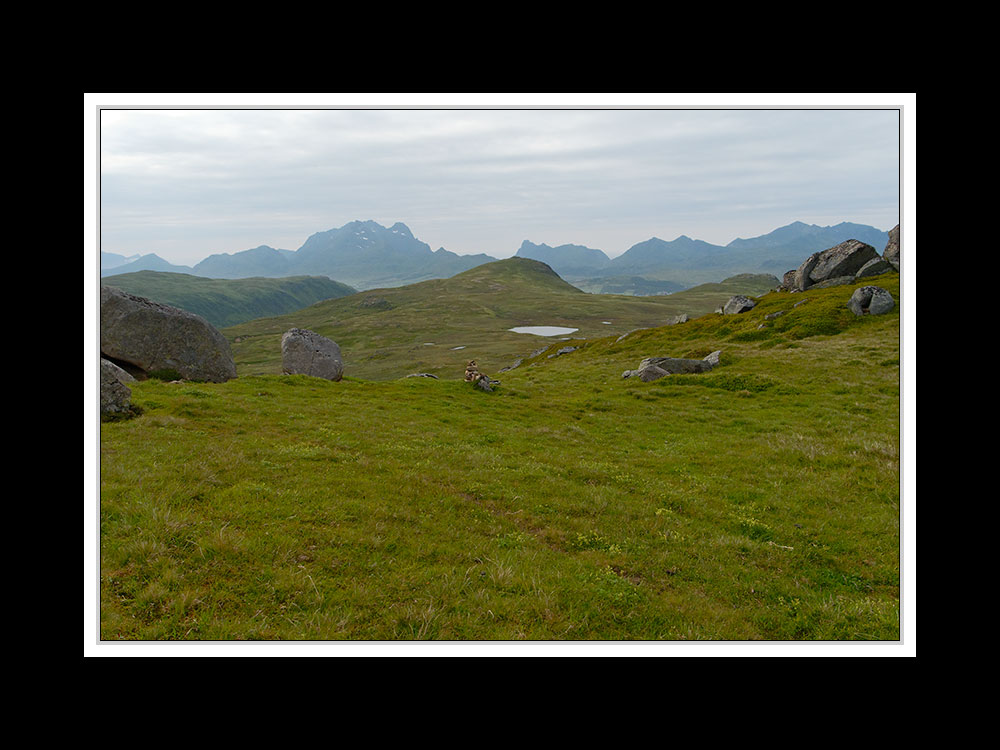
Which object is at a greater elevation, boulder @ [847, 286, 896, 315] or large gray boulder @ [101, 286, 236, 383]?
boulder @ [847, 286, 896, 315]

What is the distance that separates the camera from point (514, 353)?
138250mm

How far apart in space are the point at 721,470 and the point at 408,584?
13666 millimetres

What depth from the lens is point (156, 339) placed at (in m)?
27.5

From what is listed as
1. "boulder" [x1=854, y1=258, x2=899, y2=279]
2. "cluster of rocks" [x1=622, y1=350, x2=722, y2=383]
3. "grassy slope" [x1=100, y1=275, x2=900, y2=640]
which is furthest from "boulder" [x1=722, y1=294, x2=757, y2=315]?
"grassy slope" [x1=100, y1=275, x2=900, y2=640]

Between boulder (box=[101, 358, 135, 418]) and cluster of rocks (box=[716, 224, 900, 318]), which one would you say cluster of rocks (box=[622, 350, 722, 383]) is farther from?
cluster of rocks (box=[716, 224, 900, 318])

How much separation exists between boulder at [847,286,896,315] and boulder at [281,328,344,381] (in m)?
54.9

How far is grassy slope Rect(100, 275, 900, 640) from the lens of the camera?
727cm

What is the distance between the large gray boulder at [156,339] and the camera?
26844mm

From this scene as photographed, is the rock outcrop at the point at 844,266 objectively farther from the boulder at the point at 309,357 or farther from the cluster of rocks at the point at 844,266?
the boulder at the point at 309,357

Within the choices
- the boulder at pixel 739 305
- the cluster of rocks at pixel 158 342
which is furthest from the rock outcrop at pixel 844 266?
the cluster of rocks at pixel 158 342

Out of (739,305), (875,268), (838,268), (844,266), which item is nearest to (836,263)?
(838,268)

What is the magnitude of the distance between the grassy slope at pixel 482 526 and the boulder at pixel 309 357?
35.5 feet
